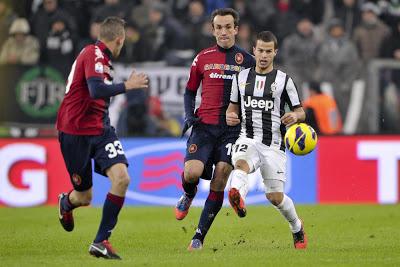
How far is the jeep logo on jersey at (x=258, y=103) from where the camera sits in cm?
1048

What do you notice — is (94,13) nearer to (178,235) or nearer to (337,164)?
(337,164)

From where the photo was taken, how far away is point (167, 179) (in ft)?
54.9

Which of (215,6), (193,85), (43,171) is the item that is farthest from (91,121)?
(215,6)

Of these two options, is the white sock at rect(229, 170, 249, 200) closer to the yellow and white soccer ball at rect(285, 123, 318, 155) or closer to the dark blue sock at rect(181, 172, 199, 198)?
the yellow and white soccer ball at rect(285, 123, 318, 155)

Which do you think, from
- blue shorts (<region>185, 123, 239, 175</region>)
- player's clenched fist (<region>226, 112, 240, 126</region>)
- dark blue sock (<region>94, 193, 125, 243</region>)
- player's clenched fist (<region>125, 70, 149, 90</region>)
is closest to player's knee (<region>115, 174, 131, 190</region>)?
dark blue sock (<region>94, 193, 125, 243</region>)

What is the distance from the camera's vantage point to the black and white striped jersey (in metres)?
10.5

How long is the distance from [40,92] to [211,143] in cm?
812

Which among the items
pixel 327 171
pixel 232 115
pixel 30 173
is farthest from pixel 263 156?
pixel 30 173

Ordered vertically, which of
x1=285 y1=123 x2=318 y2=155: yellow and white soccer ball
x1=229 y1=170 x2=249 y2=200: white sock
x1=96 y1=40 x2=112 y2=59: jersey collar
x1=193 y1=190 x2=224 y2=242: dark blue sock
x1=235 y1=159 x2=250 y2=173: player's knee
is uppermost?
x1=96 y1=40 x2=112 y2=59: jersey collar

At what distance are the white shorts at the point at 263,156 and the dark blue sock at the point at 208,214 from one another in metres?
0.51

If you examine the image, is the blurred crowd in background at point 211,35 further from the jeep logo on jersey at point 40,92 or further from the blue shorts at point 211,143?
the blue shorts at point 211,143

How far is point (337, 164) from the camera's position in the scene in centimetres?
1680

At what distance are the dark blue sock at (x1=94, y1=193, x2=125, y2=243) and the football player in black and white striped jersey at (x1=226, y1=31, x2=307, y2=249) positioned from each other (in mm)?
1380

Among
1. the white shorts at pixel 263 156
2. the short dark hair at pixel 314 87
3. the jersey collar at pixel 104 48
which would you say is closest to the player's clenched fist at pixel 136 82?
the jersey collar at pixel 104 48
